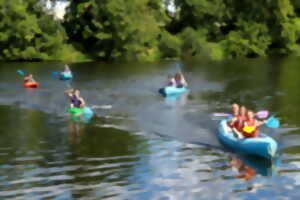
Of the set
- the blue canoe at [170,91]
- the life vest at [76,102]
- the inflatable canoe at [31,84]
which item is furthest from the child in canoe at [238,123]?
the inflatable canoe at [31,84]

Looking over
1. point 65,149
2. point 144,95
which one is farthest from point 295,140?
point 144,95

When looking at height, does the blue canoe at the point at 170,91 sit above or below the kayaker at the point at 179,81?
below

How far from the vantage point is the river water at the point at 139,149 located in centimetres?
1207

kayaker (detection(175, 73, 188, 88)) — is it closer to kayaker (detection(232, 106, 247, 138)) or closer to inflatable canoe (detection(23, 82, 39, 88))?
inflatable canoe (detection(23, 82, 39, 88))

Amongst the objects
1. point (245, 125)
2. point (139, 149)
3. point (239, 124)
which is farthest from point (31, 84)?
point (245, 125)

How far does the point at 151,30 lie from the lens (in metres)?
62.2

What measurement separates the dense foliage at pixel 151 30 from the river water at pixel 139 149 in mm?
30247

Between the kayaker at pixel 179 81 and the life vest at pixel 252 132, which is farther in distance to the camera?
the kayaker at pixel 179 81

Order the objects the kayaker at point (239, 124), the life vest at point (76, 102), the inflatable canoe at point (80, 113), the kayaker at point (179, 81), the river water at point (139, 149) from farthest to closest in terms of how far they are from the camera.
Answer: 1. the kayaker at point (179, 81)
2. the life vest at point (76, 102)
3. the inflatable canoe at point (80, 113)
4. the kayaker at point (239, 124)
5. the river water at point (139, 149)

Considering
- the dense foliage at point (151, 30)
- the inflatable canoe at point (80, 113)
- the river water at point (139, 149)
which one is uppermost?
the dense foliage at point (151, 30)

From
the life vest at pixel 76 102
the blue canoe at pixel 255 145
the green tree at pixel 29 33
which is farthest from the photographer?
the green tree at pixel 29 33

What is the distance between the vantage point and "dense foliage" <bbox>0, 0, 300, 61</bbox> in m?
61.3

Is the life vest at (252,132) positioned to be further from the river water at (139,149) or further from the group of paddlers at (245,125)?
the river water at (139,149)

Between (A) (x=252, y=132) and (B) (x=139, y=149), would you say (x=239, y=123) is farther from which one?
(B) (x=139, y=149)
